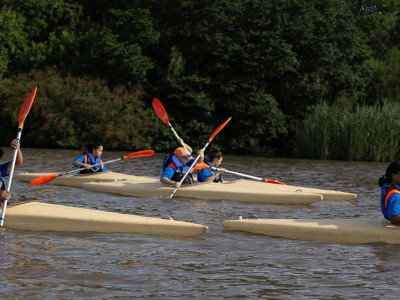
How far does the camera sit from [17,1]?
31.3 metres

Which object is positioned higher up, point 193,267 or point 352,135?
point 352,135

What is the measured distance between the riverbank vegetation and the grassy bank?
3259 millimetres

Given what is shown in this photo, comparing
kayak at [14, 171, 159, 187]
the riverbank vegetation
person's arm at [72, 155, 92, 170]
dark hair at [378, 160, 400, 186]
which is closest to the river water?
dark hair at [378, 160, 400, 186]

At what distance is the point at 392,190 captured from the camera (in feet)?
21.2

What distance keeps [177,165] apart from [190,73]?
18.9 meters

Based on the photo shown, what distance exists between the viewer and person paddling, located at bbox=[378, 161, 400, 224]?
254 inches

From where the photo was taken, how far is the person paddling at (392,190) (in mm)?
6461

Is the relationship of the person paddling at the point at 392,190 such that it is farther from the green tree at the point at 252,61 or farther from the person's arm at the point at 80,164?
the green tree at the point at 252,61

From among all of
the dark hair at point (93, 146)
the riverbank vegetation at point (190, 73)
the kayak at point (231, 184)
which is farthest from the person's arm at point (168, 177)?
the riverbank vegetation at point (190, 73)

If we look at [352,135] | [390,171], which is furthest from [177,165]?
[352,135]

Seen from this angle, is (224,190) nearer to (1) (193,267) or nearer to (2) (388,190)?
(2) (388,190)

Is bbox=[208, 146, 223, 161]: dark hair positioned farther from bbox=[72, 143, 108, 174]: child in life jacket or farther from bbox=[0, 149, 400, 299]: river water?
bbox=[0, 149, 400, 299]: river water

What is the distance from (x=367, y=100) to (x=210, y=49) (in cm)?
801

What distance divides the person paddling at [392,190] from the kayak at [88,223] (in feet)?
5.58
